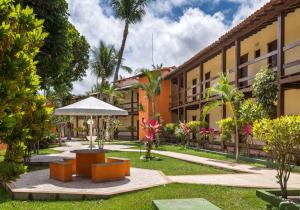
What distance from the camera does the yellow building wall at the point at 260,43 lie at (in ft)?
55.3

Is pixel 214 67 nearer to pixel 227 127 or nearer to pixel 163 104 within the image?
pixel 163 104

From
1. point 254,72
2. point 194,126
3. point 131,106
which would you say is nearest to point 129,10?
point 131,106

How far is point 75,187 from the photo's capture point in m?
8.89

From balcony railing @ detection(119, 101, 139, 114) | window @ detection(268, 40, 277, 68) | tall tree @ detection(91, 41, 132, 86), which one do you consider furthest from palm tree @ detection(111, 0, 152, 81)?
window @ detection(268, 40, 277, 68)

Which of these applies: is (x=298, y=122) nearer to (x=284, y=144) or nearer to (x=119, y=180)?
(x=284, y=144)

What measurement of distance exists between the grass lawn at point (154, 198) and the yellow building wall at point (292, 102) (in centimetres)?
831

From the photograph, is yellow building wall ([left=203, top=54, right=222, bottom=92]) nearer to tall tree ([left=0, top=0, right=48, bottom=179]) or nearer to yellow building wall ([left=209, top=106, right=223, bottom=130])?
yellow building wall ([left=209, top=106, right=223, bottom=130])

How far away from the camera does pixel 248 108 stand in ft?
45.5

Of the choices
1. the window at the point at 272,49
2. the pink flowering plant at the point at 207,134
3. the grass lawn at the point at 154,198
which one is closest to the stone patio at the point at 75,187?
the grass lawn at the point at 154,198

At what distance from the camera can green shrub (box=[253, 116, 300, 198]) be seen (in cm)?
652

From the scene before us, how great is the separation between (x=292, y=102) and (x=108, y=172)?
379 inches

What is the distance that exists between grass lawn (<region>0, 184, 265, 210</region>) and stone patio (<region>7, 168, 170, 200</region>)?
0.27m

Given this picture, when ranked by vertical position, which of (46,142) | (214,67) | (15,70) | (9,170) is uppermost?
(214,67)

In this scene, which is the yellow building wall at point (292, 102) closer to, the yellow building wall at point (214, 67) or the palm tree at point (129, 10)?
the yellow building wall at point (214, 67)
